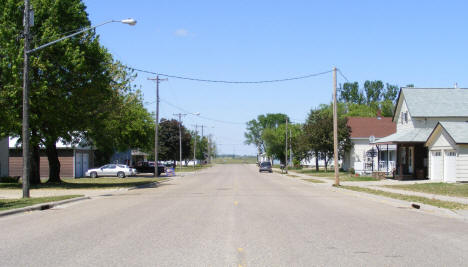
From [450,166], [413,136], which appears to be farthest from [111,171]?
[450,166]

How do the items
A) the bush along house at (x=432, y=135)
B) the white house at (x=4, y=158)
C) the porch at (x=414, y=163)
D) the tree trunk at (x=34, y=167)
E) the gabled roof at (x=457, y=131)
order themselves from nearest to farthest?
1. the gabled roof at (x=457, y=131)
2. the tree trunk at (x=34, y=167)
3. the bush along house at (x=432, y=135)
4. the porch at (x=414, y=163)
5. the white house at (x=4, y=158)

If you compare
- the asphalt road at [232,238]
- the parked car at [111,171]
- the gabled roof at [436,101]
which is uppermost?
the gabled roof at [436,101]

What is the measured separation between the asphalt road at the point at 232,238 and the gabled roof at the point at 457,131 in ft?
61.1

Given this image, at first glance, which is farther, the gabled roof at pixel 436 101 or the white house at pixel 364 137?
the white house at pixel 364 137

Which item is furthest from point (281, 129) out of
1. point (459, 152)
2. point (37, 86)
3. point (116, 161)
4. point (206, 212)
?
point (206, 212)

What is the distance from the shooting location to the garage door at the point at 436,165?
36.0 m

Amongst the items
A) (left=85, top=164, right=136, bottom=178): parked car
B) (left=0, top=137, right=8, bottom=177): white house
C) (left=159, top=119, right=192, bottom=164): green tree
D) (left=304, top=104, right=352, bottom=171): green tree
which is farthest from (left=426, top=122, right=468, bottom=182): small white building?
(left=159, top=119, right=192, bottom=164): green tree

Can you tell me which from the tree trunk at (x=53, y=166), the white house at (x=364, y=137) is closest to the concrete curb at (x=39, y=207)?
the tree trunk at (x=53, y=166)

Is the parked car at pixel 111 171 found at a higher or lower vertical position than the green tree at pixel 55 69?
lower

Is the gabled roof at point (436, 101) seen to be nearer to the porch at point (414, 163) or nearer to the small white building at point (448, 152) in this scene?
the porch at point (414, 163)

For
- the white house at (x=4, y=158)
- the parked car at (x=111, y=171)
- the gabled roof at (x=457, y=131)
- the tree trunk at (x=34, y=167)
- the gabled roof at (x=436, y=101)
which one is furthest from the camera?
the parked car at (x=111, y=171)

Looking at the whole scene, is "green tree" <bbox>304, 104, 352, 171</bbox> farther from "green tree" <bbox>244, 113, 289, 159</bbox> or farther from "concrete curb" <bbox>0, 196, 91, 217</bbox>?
"green tree" <bbox>244, 113, 289, 159</bbox>

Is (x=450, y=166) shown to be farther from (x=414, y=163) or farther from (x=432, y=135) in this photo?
(x=414, y=163)

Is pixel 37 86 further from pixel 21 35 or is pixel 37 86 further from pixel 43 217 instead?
pixel 43 217
